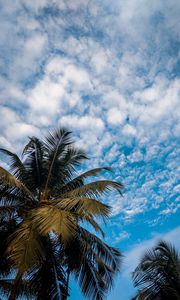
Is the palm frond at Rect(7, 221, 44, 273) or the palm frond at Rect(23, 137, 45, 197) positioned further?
the palm frond at Rect(23, 137, 45, 197)

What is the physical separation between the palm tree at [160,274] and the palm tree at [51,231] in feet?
7.38

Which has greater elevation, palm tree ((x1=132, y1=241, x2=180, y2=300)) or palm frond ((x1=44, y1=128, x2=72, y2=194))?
palm frond ((x1=44, y1=128, x2=72, y2=194))

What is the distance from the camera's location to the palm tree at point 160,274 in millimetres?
11844

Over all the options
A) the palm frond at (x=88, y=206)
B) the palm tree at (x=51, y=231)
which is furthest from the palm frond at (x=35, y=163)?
the palm frond at (x=88, y=206)

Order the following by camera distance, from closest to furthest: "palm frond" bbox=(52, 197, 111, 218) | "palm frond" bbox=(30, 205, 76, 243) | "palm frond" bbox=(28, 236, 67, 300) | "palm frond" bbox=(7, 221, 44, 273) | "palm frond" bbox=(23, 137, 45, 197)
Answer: "palm frond" bbox=(7, 221, 44, 273) < "palm frond" bbox=(30, 205, 76, 243) < "palm frond" bbox=(52, 197, 111, 218) < "palm frond" bbox=(28, 236, 67, 300) < "palm frond" bbox=(23, 137, 45, 197)

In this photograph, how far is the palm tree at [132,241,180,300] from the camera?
11.8 metres

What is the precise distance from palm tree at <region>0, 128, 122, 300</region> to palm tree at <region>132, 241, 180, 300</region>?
2.25m

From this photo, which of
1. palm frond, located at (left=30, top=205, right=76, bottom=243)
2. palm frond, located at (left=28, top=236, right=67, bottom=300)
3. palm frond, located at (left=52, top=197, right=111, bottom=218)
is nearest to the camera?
palm frond, located at (left=30, top=205, right=76, bottom=243)

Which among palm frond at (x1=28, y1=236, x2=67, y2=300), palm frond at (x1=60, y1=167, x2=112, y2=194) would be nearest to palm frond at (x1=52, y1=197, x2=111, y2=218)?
palm frond at (x1=28, y1=236, x2=67, y2=300)

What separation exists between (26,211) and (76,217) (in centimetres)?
212

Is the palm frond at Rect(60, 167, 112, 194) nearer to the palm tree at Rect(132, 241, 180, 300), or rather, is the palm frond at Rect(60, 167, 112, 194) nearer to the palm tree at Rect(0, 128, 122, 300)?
the palm tree at Rect(0, 128, 122, 300)

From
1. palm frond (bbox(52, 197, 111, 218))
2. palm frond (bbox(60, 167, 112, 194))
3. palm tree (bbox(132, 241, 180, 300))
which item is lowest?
palm tree (bbox(132, 241, 180, 300))

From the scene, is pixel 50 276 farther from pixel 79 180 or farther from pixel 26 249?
pixel 79 180

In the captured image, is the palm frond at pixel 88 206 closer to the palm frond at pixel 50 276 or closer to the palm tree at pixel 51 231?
the palm tree at pixel 51 231
